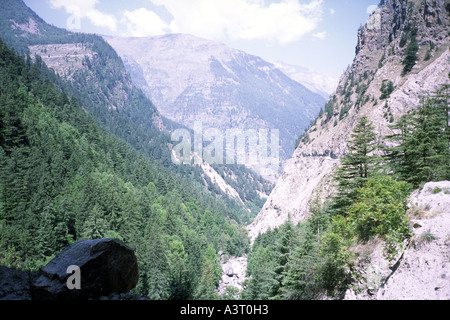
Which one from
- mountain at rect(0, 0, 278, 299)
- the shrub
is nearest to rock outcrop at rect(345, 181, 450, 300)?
the shrub

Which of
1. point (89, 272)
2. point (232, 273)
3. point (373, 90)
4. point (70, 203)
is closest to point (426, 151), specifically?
point (89, 272)

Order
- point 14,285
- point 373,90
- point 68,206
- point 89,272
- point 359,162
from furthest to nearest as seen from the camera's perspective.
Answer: point 373,90 → point 68,206 → point 359,162 → point 14,285 → point 89,272

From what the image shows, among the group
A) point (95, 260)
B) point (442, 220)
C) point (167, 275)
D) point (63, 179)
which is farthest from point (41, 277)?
point (63, 179)

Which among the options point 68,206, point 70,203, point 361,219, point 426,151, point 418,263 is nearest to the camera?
point 418,263

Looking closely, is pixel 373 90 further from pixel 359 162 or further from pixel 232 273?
pixel 359 162

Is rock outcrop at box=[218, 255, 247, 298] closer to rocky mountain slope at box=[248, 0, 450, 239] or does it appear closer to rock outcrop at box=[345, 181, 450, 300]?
rocky mountain slope at box=[248, 0, 450, 239]

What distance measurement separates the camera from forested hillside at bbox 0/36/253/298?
35.0m

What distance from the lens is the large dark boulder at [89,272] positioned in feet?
41.3

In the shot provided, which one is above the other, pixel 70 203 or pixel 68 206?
pixel 70 203

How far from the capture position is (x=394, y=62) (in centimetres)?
8569

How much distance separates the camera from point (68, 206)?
41719 mm

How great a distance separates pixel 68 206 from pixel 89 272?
34408 mm

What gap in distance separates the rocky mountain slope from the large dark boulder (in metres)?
41.5

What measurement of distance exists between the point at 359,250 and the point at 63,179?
172 feet
